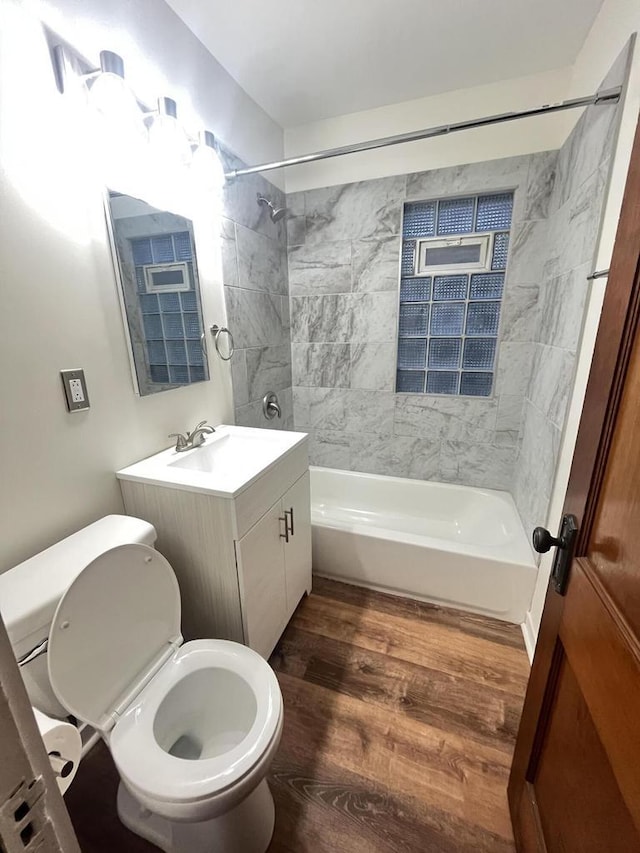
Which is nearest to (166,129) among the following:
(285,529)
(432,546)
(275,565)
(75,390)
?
(75,390)

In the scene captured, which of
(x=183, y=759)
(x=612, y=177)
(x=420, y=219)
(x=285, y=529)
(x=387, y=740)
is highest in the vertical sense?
(x=420, y=219)

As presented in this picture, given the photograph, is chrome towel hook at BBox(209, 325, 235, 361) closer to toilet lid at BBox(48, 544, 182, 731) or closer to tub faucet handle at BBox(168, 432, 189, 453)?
tub faucet handle at BBox(168, 432, 189, 453)

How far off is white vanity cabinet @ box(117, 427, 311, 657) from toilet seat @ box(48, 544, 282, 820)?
15 centimetres

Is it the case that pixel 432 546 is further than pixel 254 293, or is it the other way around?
pixel 254 293

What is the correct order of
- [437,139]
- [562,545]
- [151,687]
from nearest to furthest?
[562,545], [151,687], [437,139]

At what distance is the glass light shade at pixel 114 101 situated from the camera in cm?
102

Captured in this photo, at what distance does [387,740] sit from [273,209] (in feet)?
8.51

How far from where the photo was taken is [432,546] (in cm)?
174

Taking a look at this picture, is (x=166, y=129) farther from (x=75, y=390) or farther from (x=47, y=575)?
(x=47, y=575)

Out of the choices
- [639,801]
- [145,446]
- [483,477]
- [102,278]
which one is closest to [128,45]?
[102,278]

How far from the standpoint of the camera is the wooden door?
524 mm

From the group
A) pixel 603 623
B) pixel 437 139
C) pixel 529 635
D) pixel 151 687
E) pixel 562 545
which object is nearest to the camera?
pixel 603 623

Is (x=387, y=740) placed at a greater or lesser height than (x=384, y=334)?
lesser

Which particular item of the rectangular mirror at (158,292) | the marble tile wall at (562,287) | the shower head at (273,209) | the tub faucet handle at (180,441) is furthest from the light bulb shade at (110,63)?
the marble tile wall at (562,287)
